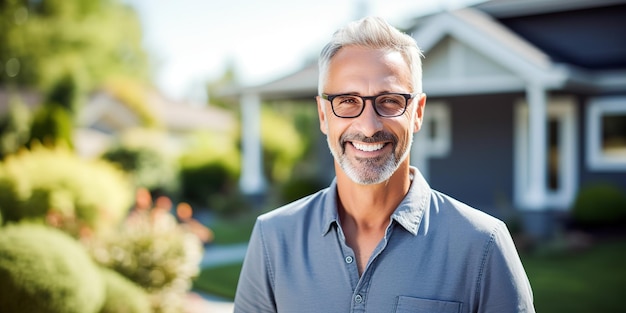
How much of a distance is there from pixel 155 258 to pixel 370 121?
15.6 ft

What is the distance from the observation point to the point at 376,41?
1.90m

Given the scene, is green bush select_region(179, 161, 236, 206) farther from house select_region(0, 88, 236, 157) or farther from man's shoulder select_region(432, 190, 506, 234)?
man's shoulder select_region(432, 190, 506, 234)

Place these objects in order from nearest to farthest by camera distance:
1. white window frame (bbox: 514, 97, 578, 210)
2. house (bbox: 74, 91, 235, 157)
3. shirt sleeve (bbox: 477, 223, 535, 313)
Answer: shirt sleeve (bbox: 477, 223, 535, 313) → white window frame (bbox: 514, 97, 578, 210) → house (bbox: 74, 91, 235, 157)

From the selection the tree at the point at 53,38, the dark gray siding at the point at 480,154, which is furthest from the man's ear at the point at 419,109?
the tree at the point at 53,38

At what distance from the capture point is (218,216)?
16.4 metres

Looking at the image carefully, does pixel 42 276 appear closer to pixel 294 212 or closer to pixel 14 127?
pixel 294 212

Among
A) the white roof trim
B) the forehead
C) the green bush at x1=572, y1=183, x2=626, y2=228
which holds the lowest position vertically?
the green bush at x1=572, y1=183, x2=626, y2=228

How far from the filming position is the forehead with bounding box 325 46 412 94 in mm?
1900

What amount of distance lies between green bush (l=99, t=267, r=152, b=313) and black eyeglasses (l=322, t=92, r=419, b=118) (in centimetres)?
410

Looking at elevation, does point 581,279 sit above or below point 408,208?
below

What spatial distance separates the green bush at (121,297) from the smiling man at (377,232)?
3.69m

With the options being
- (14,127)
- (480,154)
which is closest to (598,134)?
(480,154)

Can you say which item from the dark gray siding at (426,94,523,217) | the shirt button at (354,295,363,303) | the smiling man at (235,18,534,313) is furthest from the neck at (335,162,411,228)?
the dark gray siding at (426,94,523,217)

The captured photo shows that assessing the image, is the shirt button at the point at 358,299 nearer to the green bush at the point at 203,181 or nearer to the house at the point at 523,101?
the house at the point at 523,101
